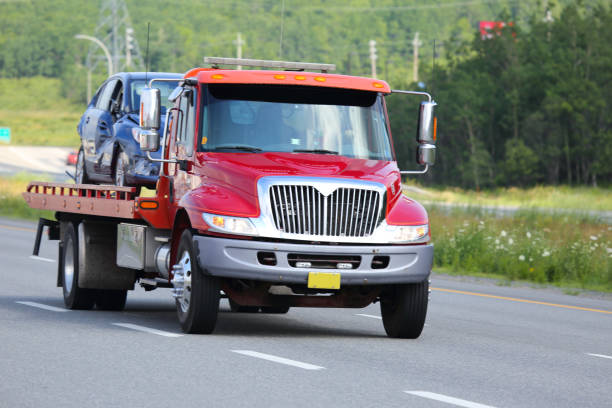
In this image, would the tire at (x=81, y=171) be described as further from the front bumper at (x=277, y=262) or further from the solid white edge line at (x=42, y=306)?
the front bumper at (x=277, y=262)

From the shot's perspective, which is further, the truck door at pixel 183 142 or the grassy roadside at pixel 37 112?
the grassy roadside at pixel 37 112

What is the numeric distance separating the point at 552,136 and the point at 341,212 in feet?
185

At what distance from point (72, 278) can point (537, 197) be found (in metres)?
43.2

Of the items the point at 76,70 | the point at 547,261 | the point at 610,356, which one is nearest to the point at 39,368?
the point at 610,356

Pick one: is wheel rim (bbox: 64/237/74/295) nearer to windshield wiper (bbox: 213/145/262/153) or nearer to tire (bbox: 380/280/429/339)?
windshield wiper (bbox: 213/145/262/153)

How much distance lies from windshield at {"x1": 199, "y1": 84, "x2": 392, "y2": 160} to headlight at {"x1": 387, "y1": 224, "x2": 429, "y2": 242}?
1.01 m

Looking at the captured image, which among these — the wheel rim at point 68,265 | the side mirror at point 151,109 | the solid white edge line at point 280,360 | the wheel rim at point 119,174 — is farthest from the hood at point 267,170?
the wheel rim at point 119,174

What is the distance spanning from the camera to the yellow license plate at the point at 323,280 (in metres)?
11.2

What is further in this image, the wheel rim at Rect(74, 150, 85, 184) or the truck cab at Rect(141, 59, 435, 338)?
the wheel rim at Rect(74, 150, 85, 184)

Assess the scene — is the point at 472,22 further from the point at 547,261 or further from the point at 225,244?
the point at 225,244

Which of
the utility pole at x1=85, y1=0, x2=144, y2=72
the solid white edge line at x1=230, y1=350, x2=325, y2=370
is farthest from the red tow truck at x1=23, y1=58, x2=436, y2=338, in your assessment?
the utility pole at x1=85, y1=0, x2=144, y2=72

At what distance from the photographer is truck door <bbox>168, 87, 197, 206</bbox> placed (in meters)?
12.3

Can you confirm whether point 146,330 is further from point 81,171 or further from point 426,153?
point 81,171

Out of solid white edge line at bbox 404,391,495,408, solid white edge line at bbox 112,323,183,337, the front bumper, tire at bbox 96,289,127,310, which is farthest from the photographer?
tire at bbox 96,289,127,310
